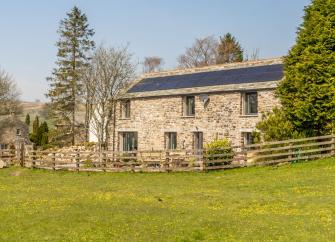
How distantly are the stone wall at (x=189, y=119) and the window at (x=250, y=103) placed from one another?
1.35ft

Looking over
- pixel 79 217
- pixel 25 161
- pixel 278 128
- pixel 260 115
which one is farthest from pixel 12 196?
pixel 260 115

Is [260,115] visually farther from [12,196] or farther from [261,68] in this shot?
[12,196]

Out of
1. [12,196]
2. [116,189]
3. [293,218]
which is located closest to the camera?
[293,218]

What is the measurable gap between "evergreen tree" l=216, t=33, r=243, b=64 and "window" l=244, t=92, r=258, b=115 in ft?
140

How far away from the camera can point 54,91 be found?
62.6 metres

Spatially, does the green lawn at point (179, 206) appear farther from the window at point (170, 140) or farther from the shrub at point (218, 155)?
the window at point (170, 140)

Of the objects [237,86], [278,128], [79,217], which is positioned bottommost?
[79,217]

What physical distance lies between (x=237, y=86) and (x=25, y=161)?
15.7 m

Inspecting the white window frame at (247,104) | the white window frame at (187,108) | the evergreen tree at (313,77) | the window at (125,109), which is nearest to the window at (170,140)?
the white window frame at (187,108)

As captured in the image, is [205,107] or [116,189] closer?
[116,189]

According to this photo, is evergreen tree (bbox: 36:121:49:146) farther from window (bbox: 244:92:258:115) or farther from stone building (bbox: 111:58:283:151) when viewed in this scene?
window (bbox: 244:92:258:115)

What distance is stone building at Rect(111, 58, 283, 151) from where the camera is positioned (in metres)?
35.3

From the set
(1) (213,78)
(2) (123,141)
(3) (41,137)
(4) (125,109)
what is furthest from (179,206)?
(3) (41,137)

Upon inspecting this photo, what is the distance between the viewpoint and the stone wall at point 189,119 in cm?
3531
